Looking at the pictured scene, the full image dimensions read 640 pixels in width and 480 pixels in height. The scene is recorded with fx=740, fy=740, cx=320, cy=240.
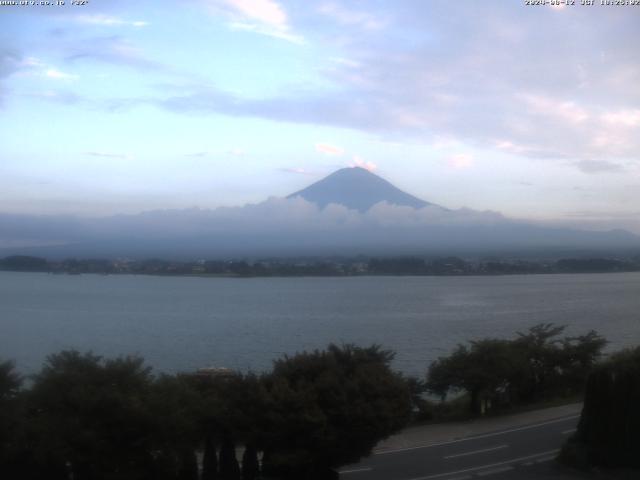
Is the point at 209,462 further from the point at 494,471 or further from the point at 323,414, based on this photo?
the point at 494,471

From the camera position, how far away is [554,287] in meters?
67.0

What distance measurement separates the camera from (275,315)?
4262 centimetres

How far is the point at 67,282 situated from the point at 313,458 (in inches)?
2721

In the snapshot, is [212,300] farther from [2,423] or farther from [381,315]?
[2,423]

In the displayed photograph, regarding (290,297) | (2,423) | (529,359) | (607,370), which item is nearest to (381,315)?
(290,297)

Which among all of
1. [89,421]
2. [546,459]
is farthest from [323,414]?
[546,459]

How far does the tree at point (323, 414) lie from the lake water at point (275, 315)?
45.0ft

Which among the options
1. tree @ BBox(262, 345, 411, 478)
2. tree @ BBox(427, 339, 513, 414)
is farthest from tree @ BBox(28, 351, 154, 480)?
tree @ BBox(427, 339, 513, 414)

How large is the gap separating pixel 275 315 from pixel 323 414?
Answer: 3327 cm

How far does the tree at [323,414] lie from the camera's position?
9461 mm

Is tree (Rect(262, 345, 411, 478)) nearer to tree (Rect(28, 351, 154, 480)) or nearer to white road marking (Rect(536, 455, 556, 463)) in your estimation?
tree (Rect(28, 351, 154, 480))

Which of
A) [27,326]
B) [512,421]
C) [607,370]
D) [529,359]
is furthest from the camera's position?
[27,326]

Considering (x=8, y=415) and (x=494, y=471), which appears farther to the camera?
(x=494, y=471)

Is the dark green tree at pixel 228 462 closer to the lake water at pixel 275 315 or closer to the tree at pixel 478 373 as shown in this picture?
the tree at pixel 478 373
